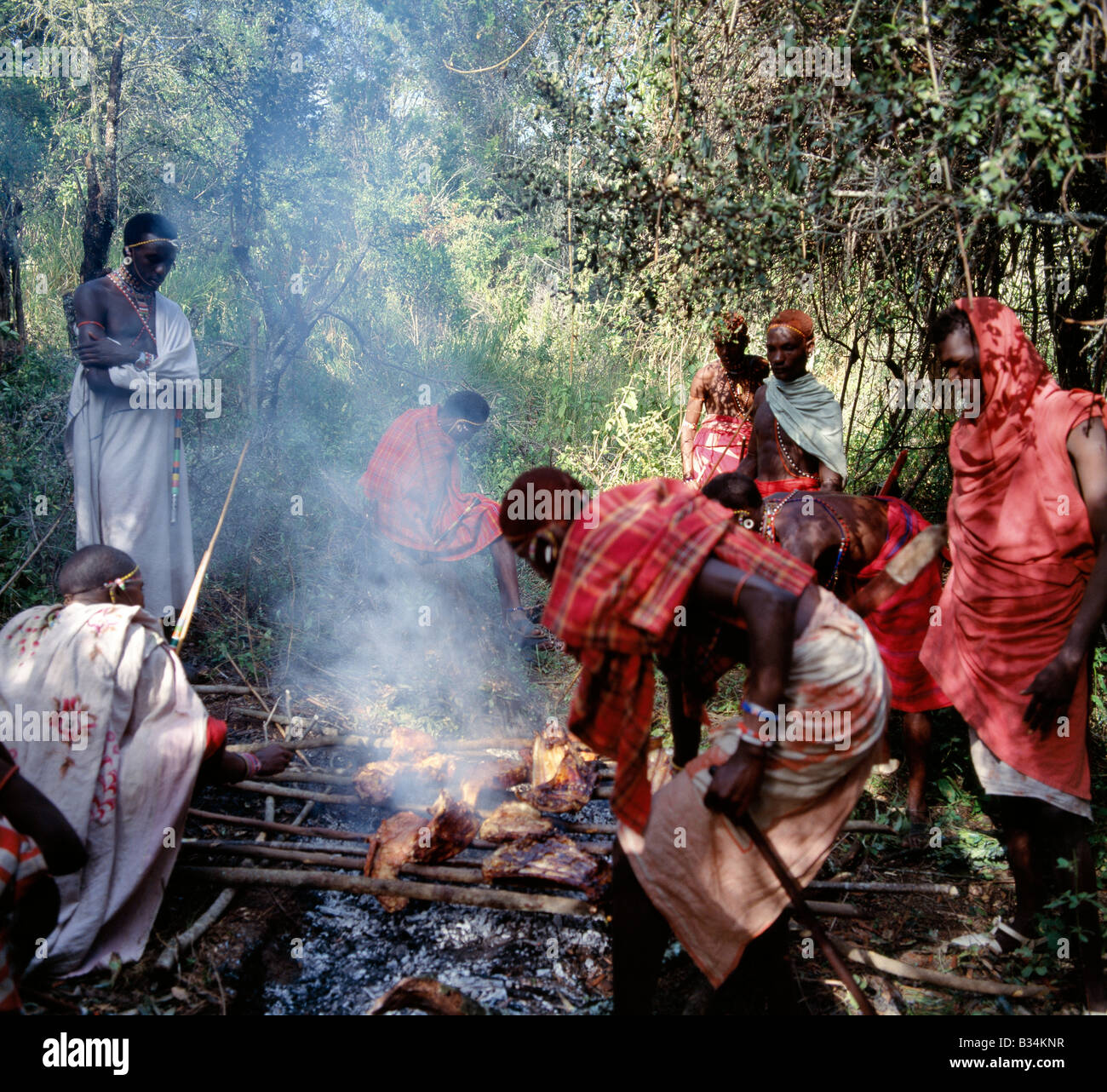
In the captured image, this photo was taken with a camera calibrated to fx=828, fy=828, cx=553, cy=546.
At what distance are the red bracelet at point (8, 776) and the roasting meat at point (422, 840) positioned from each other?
4.64 ft

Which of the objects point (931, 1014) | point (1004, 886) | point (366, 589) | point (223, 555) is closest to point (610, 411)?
point (366, 589)

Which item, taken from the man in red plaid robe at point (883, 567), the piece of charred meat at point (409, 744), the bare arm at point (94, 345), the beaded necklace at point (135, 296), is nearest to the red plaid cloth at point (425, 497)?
the beaded necklace at point (135, 296)

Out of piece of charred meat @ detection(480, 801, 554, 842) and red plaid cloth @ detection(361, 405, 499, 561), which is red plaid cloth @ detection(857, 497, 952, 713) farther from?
red plaid cloth @ detection(361, 405, 499, 561)

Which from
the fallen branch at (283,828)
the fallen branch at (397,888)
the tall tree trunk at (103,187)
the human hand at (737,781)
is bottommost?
the fallen branch at (283,828)

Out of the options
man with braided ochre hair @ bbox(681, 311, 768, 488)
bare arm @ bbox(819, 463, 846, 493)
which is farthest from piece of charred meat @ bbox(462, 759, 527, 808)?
man with braided ochre hair @ bbox(681, 311, 768, 488)

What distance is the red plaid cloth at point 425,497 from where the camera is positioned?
614cm

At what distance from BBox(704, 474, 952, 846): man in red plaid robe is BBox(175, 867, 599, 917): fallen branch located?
1.88 metres

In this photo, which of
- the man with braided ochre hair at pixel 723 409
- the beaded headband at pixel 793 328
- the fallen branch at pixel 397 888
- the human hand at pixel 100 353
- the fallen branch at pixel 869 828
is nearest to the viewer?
the fallen branch at pixel 397 888

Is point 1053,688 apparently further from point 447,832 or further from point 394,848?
point 394,848

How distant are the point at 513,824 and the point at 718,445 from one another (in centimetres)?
349

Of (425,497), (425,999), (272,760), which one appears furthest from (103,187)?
(425,999)

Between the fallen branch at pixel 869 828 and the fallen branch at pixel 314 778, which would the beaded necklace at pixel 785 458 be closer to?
the fallen branch at pixel 869 828

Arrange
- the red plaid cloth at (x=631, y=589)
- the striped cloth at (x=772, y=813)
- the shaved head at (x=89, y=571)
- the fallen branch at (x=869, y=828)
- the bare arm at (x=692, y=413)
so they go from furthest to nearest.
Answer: the bare arm at (x=692, y=413) → the fallen branch at (x=869, y=828) → the shaved head at (x=89, y=571) → the striped cloth at (x=772, y=813) → the red plaid cloth at (x=631, y=589)

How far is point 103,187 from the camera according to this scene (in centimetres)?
676
